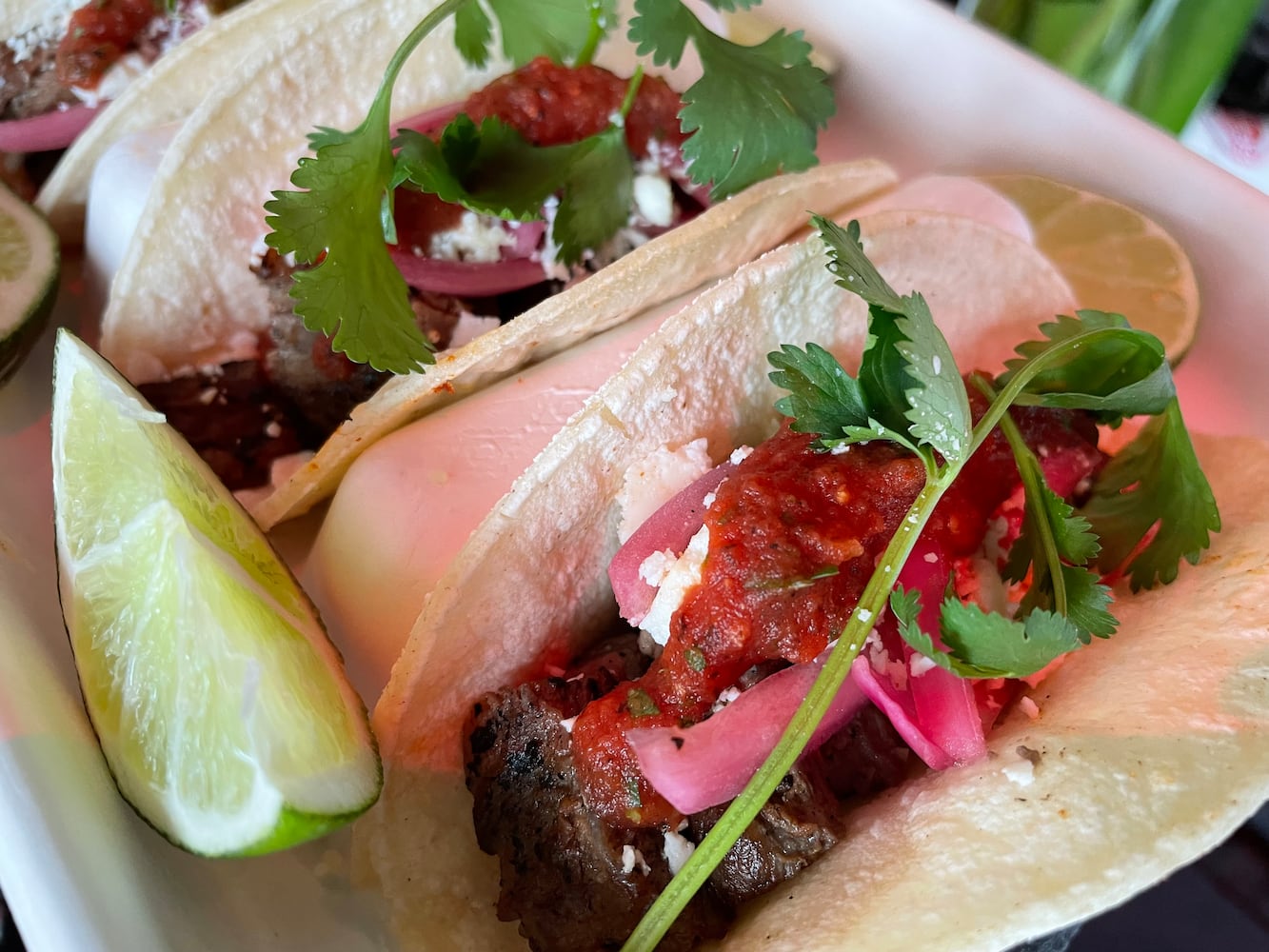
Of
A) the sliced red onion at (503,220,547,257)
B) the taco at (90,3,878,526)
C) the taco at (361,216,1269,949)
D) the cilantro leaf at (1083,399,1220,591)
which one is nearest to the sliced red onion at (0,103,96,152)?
the taco at (90,3,878,526)

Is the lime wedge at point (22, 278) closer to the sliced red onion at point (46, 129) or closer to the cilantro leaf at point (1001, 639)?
the sliced red onion at point (46, 129)

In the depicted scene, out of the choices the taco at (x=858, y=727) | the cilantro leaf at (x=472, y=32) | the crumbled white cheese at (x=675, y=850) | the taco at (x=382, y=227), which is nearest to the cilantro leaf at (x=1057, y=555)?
the taco at (x=858, y=727)

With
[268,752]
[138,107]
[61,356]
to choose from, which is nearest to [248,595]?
[268,752]

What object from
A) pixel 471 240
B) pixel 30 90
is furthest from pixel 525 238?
pixel 30 90

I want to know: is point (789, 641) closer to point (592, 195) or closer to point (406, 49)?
point (592, 195)

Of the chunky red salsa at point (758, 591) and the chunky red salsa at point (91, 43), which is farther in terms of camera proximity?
the chunky red salsa at point (91, 43)

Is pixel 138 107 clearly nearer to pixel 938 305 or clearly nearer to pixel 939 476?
pixel 938 305
